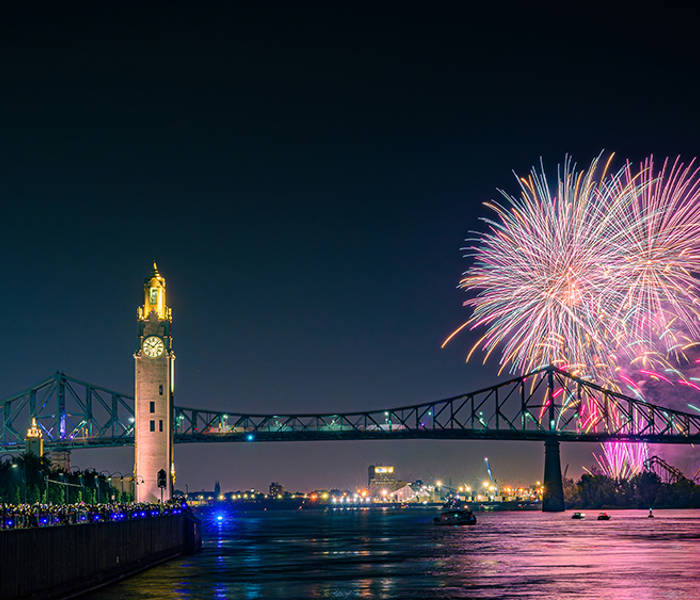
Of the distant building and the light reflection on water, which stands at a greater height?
the distant building

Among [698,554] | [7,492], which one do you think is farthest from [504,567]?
[7,492]

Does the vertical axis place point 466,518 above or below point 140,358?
below

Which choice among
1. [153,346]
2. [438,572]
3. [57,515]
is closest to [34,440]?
[153,346]

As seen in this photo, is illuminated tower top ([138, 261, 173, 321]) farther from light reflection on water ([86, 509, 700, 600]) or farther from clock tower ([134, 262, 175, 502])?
light reflection on water ([86, 509, 700, 600])

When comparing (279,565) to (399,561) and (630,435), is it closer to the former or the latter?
(399,561)

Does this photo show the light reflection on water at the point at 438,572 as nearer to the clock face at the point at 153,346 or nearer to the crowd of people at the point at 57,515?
the crowd of people at the point at 57,515

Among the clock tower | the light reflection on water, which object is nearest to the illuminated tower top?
the clock tower

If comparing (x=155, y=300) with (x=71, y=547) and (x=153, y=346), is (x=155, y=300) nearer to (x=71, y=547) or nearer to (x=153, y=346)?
(x=153, y=346)

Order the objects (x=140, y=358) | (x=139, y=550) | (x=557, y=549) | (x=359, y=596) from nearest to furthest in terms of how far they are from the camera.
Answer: (x=359, y=596)
(x=139, y=550)
(x=557, y=549)
(x=140, y=358)
